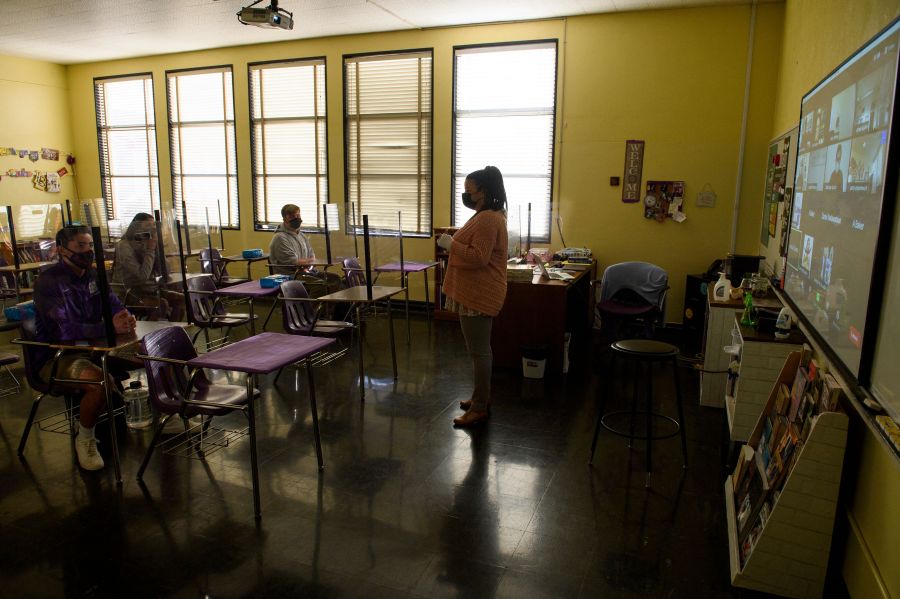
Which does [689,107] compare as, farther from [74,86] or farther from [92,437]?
[74,86]

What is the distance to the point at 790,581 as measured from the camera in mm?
2227

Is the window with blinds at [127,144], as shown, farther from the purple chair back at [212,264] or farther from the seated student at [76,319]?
the seated student at [76,319]

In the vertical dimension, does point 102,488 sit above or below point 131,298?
below

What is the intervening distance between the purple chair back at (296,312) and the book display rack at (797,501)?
10.7 ft

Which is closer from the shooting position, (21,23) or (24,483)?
(24,483)

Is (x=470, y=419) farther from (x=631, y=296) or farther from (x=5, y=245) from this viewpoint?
(x=5, y=245)

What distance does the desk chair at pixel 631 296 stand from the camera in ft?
17.6

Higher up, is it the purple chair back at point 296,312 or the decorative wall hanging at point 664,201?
the decorative wall hanging at point 664,201

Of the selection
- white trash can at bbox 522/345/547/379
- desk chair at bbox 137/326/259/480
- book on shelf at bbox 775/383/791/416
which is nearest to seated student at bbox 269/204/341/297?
white trash can at bbox 522/345/547/379

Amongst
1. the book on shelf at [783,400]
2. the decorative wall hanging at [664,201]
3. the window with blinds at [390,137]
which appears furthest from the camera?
the window with blinds at [390,137]

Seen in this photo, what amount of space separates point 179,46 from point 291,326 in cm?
563

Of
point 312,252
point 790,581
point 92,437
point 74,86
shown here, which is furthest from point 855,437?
point 74,86

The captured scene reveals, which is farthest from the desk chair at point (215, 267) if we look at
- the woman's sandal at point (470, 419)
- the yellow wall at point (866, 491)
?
the yellow wall at point (866, 491)

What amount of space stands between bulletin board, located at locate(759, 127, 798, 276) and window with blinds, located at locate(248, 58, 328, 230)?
5.21m
